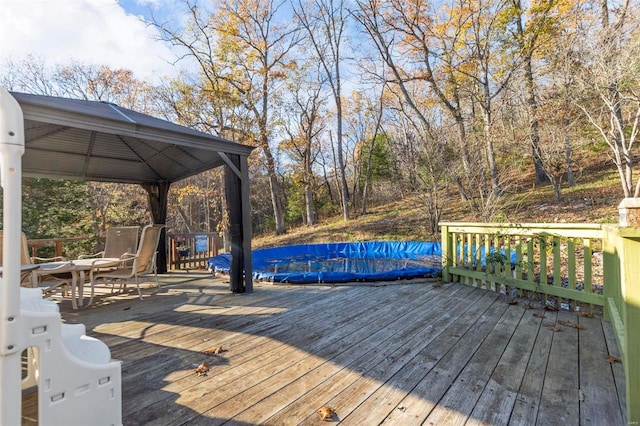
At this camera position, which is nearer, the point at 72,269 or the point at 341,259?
the point at 72,269

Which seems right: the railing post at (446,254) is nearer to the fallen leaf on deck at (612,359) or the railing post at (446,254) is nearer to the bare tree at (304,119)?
the fallen leaf on deck at (612,359)

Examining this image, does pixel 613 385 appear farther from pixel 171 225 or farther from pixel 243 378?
pixel 171 225

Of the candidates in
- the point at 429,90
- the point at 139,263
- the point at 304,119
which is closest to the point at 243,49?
the point at 304,119

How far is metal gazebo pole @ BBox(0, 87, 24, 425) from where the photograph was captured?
0.95 m

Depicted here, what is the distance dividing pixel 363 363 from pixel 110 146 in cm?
556

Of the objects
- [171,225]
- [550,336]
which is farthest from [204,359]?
[171,225]

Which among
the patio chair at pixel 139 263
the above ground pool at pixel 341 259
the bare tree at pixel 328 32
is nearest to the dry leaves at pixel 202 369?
the patio chair at pixel 139 263

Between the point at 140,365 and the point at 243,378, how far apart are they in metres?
0.84

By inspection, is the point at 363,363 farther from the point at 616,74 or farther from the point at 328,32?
the point at 328,32

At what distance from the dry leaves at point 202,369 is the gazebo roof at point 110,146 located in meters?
2.68

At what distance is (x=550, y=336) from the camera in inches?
105

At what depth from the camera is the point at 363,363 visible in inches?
87.2

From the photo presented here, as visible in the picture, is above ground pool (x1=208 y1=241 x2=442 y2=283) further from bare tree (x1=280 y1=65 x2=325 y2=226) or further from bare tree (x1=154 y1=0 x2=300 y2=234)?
bare tree (x1=280 y1=65 x2=325 y2=226)

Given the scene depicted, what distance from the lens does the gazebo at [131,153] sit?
3.25m
